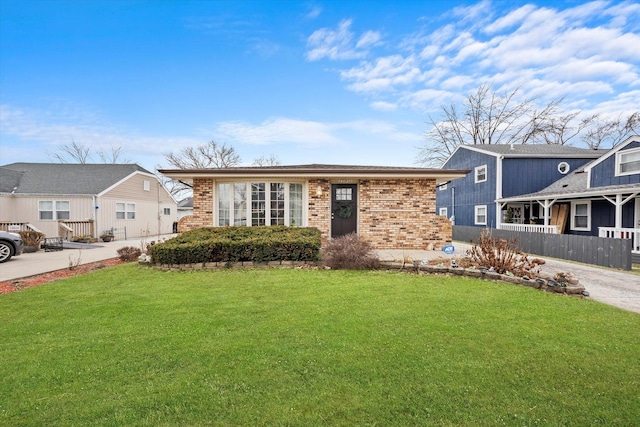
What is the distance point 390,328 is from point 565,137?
109 ft

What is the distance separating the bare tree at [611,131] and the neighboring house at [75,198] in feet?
119

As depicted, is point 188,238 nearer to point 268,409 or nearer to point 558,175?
point 268,409

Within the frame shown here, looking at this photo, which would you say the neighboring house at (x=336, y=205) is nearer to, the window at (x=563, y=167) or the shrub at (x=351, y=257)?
the shrub at (x=351, y=257)

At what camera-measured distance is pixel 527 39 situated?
11898mm

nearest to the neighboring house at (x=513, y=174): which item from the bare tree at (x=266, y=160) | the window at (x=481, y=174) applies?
the window at (x=481, y=174)

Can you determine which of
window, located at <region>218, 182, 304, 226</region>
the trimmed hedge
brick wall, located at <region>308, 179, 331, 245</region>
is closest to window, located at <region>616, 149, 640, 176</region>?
brick wall, located at <region>308, 179, 331, 245</region>

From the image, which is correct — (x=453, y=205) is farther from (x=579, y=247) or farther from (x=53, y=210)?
(x=53, y=210)

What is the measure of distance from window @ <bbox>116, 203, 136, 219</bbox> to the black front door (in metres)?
15.0

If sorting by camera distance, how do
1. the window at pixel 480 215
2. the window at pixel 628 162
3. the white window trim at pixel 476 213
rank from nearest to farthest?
the window at pixel 628 162 → the white window trim at pixel 476 213 → the window at pixel 480 215

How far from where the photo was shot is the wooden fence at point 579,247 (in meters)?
7.84

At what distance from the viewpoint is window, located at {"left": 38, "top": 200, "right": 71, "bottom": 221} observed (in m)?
16.2

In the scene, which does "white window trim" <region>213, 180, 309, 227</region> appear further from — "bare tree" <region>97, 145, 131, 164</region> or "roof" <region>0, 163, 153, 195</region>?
"bare tree" <region>97, 145, 131, 164</region>

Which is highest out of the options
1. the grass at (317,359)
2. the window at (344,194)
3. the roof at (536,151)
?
the roof at (536,151)

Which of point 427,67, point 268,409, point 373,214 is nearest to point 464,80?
point 427,67
